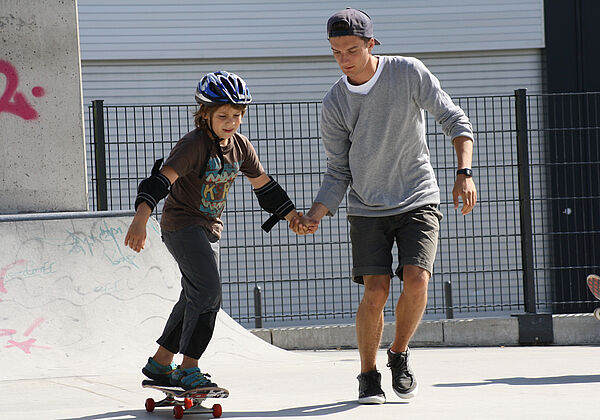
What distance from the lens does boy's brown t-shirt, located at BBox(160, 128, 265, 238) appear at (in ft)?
13.5

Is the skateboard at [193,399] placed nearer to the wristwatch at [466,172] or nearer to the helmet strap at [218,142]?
the helmet strap at [218,142]

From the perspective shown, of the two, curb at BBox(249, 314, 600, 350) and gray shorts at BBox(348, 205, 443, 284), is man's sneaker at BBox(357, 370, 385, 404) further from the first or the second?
curb at BBox(249, 314, 600, 350)

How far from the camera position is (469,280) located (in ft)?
30.3

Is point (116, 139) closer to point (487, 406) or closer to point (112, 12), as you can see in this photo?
point (112, 12)

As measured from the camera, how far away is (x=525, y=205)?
856 centimetres

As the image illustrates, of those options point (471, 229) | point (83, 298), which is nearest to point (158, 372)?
point (83, 298)

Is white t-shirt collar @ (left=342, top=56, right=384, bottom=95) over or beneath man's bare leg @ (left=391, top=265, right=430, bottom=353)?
over

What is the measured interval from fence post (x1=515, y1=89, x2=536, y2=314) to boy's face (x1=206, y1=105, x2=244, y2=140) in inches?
191

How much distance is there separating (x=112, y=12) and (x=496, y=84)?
4.68 meters

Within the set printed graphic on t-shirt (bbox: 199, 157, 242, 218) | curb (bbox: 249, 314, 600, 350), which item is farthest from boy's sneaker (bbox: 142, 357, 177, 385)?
curb (bbox: 249, 314, 600, 350)

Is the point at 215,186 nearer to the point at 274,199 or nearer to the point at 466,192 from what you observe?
the point at 274,199

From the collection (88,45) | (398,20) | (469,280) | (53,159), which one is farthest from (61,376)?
(398,20)

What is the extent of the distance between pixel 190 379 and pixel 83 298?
7.89ft

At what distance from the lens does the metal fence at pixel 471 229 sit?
8.57m
